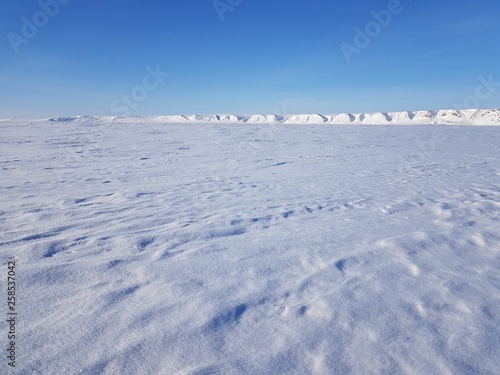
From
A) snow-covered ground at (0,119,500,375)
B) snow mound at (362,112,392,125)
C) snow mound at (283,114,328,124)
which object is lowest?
snow mound at (283,114,328,124)

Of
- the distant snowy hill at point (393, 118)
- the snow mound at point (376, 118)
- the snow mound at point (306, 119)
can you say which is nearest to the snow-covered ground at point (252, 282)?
the distant snowy hill at point (393, 118)

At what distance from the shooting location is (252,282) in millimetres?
2676

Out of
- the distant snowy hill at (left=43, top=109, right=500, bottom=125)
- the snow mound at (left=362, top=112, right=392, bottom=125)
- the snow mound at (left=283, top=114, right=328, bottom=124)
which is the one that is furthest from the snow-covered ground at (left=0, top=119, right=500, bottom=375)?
the snow mound at (left=283, top=114, right=328, bottom=124)

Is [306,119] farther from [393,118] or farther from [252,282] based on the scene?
[252,282]

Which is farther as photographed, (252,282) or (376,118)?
(376,118)

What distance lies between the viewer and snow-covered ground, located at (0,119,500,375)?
1826 millimetres

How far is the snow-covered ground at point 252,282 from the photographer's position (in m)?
1.83

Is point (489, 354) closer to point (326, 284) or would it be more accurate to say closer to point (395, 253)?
point (326, 284)

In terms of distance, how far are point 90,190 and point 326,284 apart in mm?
5097

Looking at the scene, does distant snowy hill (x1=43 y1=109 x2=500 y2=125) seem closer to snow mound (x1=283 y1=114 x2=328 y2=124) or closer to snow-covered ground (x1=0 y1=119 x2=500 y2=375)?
snow mound (x1=283 y1=114 x2=328 y2=124)

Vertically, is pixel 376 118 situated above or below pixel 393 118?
above

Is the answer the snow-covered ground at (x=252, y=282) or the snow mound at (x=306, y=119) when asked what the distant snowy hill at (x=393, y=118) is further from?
the snow-covered ground at (x=252, y=282)

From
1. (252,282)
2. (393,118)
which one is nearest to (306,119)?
(393,118)

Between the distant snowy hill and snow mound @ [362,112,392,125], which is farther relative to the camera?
snow mound @ [362,112,392,125]
